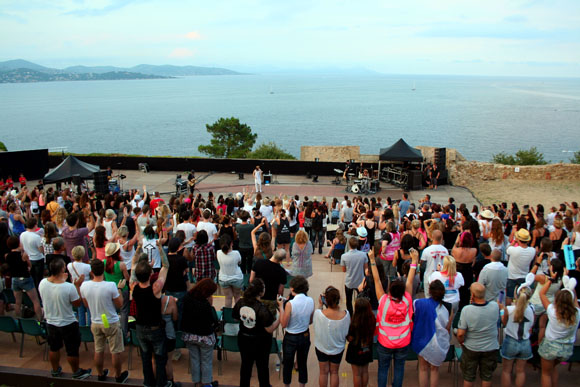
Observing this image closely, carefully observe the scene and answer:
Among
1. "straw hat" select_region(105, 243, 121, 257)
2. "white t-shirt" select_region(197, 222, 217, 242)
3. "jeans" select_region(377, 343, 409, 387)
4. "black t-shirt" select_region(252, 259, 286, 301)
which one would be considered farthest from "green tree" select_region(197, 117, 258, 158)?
"jeans" select_region(377, 343, 409, 387)

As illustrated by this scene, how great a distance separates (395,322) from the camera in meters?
4.47

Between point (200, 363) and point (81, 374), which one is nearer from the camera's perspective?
point (200, 363)

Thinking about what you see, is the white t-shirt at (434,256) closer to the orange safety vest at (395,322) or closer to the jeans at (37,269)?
the orange safety vest at (395,322)

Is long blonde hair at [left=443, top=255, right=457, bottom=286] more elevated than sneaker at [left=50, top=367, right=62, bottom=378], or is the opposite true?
long blonde hair at [left=443, top=255, right=457, bottom=286]

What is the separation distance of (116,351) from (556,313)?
4.77 metres

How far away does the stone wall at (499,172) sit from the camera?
2206 centimetres

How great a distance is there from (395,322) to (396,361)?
48cm

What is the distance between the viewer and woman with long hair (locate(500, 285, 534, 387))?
14.8 ft

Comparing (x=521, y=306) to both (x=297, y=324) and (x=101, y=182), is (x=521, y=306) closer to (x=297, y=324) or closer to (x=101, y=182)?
(x=297, y=324)

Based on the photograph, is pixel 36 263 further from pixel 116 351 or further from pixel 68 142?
pixel 68 142

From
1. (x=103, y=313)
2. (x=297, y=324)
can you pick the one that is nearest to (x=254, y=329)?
(x=297, y=324)

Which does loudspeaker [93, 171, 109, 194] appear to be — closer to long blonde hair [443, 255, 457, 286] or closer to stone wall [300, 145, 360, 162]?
stone wall [300, 145, 360, 162]

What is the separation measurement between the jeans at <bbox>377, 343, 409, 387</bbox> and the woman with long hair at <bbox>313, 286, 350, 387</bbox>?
1.46 feet

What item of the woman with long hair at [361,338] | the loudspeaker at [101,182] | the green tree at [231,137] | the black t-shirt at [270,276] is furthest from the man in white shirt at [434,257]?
the green tree at [231,137]
